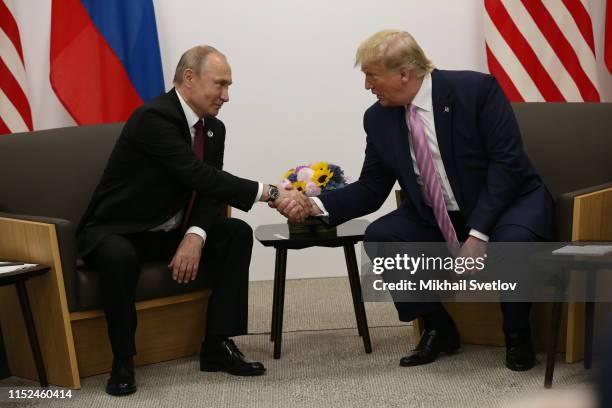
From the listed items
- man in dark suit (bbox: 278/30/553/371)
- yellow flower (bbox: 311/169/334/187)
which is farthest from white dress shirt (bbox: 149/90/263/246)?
man in dark suit (bbox: 278/30/553/371)

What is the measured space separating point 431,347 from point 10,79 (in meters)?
2.63

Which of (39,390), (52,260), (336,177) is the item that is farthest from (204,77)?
(39,390)

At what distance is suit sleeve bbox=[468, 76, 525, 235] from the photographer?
3449 millimetres

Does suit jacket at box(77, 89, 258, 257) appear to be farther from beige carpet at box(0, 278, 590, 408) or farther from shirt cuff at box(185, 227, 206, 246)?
beige carpet at box(0, 278, 590, 408)

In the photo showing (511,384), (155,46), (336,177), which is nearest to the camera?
(511,384)

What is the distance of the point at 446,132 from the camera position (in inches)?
139

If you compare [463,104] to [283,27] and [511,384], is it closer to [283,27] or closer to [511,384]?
[511,384]

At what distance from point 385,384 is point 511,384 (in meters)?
0.45

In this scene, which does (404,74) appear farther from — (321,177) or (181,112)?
(181,112)

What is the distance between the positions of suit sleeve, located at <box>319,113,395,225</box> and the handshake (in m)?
0.07

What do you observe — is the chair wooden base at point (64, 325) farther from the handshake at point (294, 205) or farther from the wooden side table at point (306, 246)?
the handshake at point (294, 205)

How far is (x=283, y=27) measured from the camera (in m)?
5.09

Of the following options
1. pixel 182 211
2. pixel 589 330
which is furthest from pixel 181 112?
pixel 589 330

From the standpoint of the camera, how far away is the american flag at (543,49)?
491cm
